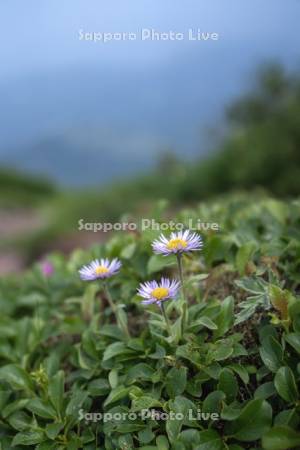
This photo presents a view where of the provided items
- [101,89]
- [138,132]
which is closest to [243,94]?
[138,132]

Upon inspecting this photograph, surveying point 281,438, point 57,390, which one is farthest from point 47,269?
point 281,438

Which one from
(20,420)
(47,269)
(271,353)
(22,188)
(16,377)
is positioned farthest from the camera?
(22,188)

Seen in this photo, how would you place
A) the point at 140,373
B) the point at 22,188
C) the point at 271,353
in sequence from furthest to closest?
the point at 22,188 → the point at 140,373 → the point at 271,353

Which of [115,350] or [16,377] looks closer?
[115,350]

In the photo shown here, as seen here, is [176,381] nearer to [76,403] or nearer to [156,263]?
[76,403]

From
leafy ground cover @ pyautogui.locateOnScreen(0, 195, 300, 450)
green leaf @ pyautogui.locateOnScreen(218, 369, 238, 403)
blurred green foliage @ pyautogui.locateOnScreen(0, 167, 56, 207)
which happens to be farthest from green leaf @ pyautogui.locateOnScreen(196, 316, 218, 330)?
blurred green foliage @ pyautogui.locateOnScreen(0, 167, 56, 207)

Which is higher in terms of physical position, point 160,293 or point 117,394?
point 160,293
